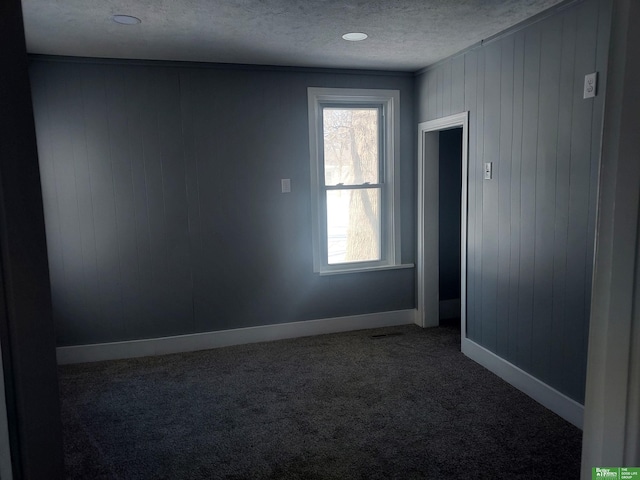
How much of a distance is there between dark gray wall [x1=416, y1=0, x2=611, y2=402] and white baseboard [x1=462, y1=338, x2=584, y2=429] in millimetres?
51

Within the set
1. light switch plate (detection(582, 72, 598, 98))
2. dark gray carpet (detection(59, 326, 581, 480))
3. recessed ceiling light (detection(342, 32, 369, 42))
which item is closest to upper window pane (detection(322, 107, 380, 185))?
recessed ceiling light (detection(342, 32, 369, 42))

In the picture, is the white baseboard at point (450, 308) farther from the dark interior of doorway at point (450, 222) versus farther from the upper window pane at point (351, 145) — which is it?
the upper window pane at point (351, 145)

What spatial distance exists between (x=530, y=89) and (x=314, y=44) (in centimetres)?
157

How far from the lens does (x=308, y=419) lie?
289 cm

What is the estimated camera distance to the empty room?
264 centimetres

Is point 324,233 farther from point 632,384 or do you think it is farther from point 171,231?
point 632,384

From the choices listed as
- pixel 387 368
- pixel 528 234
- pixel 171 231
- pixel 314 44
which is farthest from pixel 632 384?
pixel 171 231

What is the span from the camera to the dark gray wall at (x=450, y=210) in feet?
15.8

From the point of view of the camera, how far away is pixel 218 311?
4176mm

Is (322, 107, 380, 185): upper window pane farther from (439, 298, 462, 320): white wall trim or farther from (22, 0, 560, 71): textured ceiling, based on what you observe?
(439, 298, 462, 320): white wall trim

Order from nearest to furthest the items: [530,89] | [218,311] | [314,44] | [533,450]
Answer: [533,450] < [530,89] < [314,44] < [218,311]

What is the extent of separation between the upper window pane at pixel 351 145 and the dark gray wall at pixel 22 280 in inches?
148

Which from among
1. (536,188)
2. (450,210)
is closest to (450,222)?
(450,210)

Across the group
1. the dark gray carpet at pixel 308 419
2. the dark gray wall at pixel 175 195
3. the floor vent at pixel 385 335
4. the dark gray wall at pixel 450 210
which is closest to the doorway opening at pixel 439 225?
the dark gray wall at pixel 450 210
